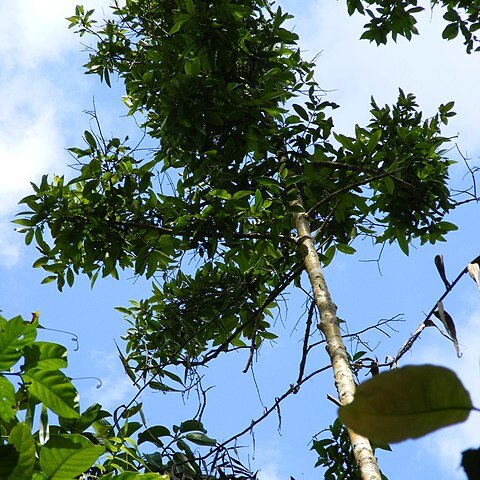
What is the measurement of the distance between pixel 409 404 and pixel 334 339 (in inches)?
68.8

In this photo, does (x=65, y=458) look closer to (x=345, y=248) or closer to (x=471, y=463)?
(x=471, y=463)

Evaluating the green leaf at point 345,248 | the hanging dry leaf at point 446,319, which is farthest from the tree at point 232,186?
the hanging dry leaf at point 446,319

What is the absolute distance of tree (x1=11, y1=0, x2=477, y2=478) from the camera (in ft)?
8.74

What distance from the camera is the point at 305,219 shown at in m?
2.60

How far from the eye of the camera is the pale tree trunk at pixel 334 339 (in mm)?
1568

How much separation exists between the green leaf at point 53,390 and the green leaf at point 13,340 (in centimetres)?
8

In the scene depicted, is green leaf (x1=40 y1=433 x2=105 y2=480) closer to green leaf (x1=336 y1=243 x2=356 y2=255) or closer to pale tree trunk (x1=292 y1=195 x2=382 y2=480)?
pale tree trunk (x1=292 y1=195 x2=382 y2=480)

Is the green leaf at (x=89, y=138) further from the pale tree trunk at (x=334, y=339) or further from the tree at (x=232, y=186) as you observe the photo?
the pale tree trunk at (x=334, y=339)

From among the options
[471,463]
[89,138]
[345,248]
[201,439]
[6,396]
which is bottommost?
[471,463]

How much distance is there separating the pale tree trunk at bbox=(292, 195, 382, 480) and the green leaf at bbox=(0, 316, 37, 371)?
0.87 metres

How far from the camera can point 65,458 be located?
0.72m

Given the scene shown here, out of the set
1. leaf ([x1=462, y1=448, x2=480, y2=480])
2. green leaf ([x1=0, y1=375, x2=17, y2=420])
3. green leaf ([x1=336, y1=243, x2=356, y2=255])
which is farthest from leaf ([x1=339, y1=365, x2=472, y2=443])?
green leaf ([x1=336, y1=243, x2=356, y2=255])

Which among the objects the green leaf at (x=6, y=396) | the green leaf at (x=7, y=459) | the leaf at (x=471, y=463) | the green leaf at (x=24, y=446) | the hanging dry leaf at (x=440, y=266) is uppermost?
the hanging dry leaf at (x=440, y=266)

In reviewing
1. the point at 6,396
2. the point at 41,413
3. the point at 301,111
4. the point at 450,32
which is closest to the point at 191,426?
the point at 41,413
